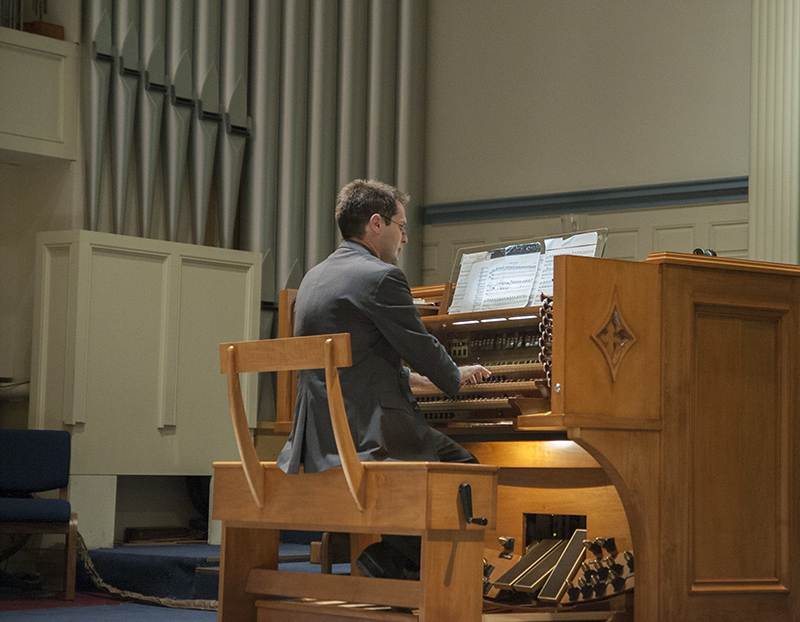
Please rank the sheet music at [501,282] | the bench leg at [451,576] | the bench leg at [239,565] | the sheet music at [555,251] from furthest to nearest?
the sheet music at [501,282] → the sheet music at [555,251] → the bench leg at [239,565] → the bench leg at [451,576]

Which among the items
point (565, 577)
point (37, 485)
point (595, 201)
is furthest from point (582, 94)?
point (565, 577)

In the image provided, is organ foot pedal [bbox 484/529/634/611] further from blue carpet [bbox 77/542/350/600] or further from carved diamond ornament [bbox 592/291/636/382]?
blue carpet [bbox 77/542/350/600]

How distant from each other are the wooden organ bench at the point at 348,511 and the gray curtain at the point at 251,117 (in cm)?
307

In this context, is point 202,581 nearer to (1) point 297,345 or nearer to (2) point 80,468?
(2) point 80,468

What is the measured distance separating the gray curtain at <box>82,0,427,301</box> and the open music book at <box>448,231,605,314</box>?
8.05 ft

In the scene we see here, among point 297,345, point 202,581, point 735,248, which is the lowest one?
point 202,581

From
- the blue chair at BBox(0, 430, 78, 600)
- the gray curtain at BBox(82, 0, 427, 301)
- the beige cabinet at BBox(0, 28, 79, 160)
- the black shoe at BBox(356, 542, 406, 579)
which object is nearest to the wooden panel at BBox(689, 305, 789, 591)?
the black shoe at BBox(356, 542, 406, 579)

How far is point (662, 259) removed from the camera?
3686 mm

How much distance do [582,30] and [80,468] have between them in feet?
12.8

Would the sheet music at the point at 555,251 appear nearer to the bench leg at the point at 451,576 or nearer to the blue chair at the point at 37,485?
the bench leg at the point at 451,576

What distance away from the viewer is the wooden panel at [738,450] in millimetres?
3678

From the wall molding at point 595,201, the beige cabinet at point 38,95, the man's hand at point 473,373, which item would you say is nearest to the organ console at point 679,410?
the man's hand at point 473,373

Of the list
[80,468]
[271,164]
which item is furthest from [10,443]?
[271,164]

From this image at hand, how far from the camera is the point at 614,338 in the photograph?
359 cm
